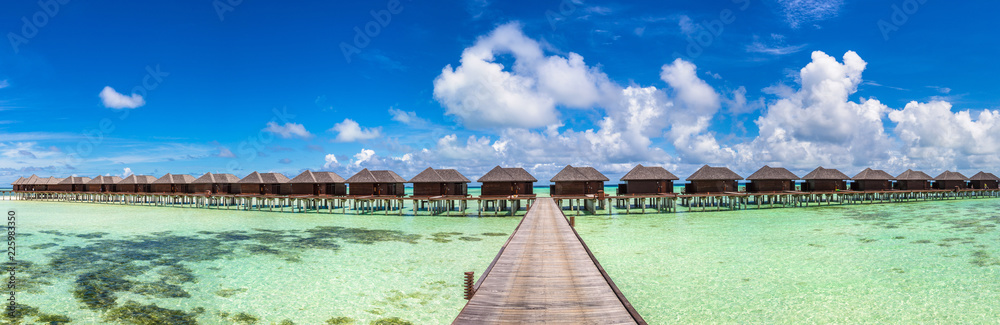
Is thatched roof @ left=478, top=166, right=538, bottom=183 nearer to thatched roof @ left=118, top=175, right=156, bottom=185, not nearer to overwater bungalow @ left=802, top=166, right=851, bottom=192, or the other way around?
overwater bungalow @ left=802, top=166, right=851, bottom=192

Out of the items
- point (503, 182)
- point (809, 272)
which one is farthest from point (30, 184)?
point (809, 272)

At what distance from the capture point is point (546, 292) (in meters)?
9.58

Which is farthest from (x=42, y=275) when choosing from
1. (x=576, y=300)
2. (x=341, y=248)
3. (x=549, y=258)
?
(x=576, y=300)

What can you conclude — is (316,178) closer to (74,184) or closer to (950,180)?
(74,184)

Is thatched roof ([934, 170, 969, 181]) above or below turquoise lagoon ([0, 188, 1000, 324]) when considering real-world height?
above

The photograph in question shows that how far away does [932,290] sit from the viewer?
13.0 m

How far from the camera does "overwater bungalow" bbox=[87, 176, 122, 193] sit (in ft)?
198

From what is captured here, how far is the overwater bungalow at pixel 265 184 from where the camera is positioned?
46.8 m

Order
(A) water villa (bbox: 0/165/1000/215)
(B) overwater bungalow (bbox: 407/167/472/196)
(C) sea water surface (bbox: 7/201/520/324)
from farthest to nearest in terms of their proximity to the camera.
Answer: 1. (A) water villa (bbox: 0/165/1000/215)
2. (B) overwater bungalow (bbox: 407/167/472/196)
3. (C) sea water surface (bbox: 7/201/520/324)

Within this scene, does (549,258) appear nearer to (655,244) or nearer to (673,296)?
(673,296)

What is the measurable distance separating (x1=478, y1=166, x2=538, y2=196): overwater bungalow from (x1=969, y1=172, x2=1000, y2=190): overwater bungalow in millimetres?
60500

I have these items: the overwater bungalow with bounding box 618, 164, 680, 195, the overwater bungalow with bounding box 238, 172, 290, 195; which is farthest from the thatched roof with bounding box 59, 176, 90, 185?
the overwater bungalow with bounding box 618, 164, 680, 195

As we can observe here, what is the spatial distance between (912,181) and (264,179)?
72645 millimetres

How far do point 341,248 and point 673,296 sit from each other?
1432 centimetres
